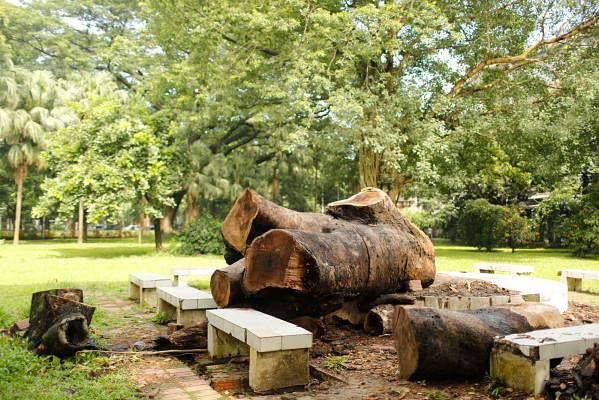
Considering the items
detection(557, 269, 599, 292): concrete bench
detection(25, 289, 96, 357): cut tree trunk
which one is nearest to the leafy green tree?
detection(25, 289, 96, 357): cut tree trunk

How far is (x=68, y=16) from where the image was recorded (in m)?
33.4

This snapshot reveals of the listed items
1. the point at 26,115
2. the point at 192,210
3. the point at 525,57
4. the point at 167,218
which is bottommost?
the point at 167,218

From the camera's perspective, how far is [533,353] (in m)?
3.48

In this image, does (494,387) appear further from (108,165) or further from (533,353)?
(108,165)

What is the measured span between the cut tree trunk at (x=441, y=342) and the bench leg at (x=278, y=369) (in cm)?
81

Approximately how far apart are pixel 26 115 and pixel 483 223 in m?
24.7

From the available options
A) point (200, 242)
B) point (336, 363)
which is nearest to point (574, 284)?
point (336, 363)

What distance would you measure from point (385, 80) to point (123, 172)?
364 inches

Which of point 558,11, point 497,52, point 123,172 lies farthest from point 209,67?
point 558,11

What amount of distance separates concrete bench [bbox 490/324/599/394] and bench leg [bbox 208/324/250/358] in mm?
2363

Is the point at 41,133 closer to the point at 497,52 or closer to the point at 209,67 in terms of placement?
the point at 209,67

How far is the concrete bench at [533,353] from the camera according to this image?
348cm

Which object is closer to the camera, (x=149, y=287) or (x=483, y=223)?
(x=149, y=287)

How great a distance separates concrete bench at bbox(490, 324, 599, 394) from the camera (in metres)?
3.48
